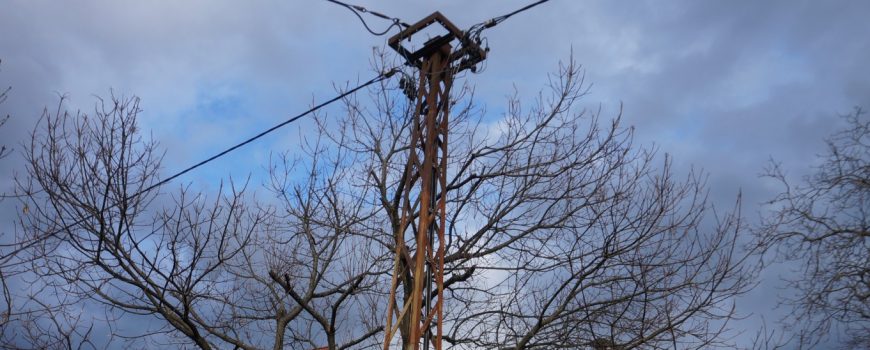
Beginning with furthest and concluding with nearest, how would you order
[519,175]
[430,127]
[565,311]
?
[519,175]
[565,311]
[430,127]

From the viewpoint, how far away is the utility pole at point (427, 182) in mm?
6617

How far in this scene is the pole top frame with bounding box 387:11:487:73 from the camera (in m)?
7.92

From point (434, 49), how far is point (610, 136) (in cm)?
328

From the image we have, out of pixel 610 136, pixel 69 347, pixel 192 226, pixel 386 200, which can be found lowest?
pixel 69 347

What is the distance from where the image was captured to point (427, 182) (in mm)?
7141

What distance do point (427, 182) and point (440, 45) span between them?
1.73m

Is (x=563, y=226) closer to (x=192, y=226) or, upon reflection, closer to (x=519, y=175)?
(x=519, y=175)

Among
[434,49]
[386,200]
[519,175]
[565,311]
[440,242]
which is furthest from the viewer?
[519,175]

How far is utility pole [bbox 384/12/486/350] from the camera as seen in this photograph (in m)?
6.62

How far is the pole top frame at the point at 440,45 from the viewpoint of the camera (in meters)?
7.92

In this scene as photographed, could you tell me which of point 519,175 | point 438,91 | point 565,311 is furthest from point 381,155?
point 565,311

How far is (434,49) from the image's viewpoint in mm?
8039

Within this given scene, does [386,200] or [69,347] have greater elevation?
[386,200]

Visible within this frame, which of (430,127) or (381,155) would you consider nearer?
(430,127)
